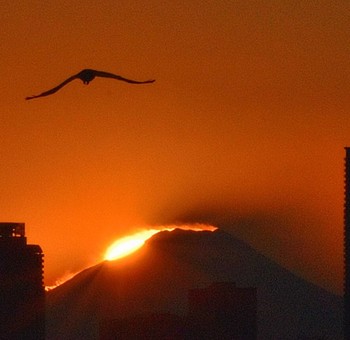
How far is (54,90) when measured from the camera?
310 ft

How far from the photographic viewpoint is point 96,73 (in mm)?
95812

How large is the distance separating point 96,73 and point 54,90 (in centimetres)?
306
